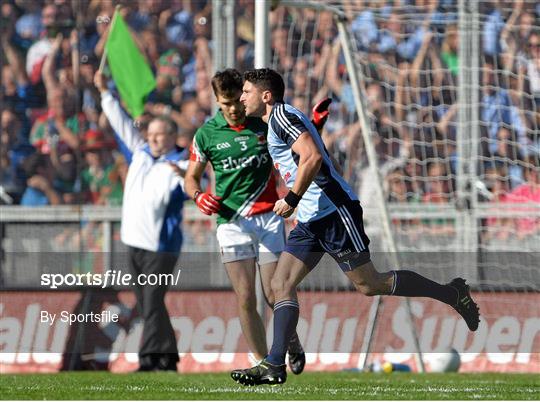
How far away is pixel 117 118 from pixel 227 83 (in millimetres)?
3457

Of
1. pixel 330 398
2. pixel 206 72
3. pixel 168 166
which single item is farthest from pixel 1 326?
pixel 330 398

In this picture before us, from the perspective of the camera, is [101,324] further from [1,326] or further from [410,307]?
[410,307]

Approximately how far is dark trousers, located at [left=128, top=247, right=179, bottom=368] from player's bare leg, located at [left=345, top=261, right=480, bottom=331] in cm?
363

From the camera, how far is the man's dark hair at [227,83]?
9.93 m

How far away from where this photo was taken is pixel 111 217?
1356 cm

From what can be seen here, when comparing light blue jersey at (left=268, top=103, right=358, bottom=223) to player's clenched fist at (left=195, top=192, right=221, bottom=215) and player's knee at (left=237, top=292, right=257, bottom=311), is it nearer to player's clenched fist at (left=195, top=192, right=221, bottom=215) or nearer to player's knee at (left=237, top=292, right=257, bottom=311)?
player's clenched fist at (left=195, top=192, right=221, bottom=215)

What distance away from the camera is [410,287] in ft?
30.1

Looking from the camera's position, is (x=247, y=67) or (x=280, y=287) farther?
(x=247, y=67)

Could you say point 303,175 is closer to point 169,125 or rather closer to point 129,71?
point 169,125

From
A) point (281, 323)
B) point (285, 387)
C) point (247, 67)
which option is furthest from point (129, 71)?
point (281, 323)

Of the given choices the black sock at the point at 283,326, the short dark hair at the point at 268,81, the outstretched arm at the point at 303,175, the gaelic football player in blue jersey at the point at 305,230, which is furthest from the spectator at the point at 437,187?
the outstretched arm at the point at 303,175

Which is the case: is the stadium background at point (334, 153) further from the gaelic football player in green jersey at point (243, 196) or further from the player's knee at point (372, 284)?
the player's knee at point (372, 284)

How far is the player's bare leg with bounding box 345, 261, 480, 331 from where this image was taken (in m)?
9.05

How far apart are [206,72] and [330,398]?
593 centimetres
